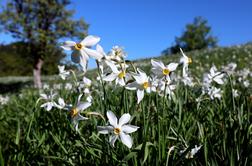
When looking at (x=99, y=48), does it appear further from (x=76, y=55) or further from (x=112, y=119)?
(x=112, y=119)

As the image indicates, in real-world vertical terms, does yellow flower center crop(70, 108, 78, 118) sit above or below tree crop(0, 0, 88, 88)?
below

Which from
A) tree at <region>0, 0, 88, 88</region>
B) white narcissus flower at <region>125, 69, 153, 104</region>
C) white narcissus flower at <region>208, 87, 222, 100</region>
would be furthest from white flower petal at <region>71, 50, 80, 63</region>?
tree at <region>0, 0, 88, 88</region>

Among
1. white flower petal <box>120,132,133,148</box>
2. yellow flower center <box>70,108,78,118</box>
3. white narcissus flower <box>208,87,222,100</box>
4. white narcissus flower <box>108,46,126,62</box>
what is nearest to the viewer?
white flower petal <box>120,132,133,148</box>

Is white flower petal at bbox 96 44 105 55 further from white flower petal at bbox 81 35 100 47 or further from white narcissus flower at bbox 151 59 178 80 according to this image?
white narcissus flower at bbox 151 59 178 80

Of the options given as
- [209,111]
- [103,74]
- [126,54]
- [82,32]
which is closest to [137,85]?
[103,74]

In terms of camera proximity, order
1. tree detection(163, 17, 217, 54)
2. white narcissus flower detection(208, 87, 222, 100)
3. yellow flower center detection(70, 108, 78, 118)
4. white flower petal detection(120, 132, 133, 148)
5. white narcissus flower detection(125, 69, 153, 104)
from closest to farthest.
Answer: white flower petal detection(120, 132, 133, 148), yellow flower center detection(70, 108, 78, 118), white narcissus flower detection(125, 69, 153, 104), white narcissus flower detection(208, 87, 222, 100), tree detection(163, 17, 217, 54)

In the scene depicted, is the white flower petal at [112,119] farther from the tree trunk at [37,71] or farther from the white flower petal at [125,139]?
the tree trunk at [37,71]

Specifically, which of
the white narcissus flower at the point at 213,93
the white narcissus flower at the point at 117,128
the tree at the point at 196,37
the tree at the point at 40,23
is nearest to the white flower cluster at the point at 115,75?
the white narcissus flower at the point at 117,128

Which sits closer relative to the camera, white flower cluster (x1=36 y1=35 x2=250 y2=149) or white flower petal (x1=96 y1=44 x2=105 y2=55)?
white flower cluster (x1=36 y1=35 x2=250 y2=149)
